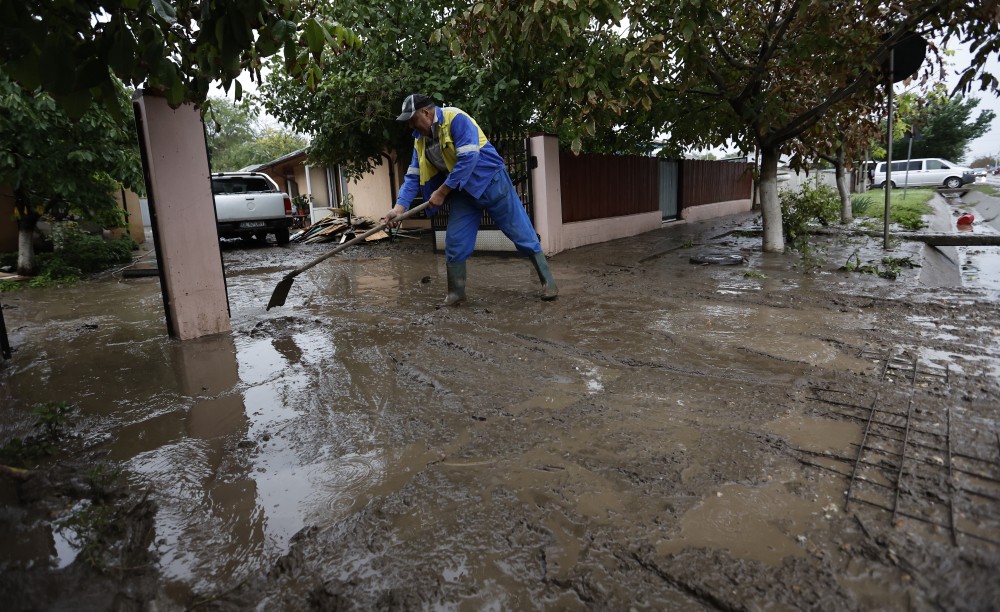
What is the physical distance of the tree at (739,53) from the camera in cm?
497

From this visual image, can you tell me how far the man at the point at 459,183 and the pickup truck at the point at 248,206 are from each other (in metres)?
8.10

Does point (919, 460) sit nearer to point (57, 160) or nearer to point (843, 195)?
point (57, 160)

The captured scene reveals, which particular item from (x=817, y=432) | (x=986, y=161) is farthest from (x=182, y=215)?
(x=986, y=161)

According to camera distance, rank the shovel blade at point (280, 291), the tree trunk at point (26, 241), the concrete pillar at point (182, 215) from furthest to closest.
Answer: the tree trunk at point (26, 241), the shovel blade at point (280, 291), the concrete pillar at point (182, 215)

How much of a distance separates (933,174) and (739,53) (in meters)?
26.2

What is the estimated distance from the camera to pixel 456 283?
17.9 ft

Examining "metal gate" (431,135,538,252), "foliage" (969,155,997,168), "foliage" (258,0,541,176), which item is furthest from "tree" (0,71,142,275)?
"foliage" (969,155,997,168)

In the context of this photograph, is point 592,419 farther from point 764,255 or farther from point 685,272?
point 764,255

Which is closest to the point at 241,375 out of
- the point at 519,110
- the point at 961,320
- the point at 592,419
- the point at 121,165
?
the point at 592,419

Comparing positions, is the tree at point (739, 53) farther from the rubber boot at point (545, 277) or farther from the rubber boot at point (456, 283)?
the rubber boot at point (456, 283)

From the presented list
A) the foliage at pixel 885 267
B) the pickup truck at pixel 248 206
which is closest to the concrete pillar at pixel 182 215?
the foliage at pixel 885 267

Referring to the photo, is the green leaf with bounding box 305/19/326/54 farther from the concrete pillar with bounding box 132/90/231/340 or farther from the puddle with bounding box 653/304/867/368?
the puddle with bounding box 653/304/867/368

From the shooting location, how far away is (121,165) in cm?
808

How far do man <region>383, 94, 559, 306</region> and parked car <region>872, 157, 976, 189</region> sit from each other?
27992 mm
